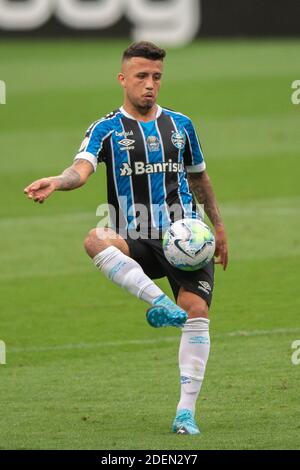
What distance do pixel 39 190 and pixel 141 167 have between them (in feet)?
3.22

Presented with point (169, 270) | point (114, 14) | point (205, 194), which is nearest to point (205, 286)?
point (169, 270)

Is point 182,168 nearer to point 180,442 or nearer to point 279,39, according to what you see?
point 180,442

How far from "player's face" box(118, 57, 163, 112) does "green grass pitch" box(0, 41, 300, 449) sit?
1.94 metres

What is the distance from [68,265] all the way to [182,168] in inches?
217

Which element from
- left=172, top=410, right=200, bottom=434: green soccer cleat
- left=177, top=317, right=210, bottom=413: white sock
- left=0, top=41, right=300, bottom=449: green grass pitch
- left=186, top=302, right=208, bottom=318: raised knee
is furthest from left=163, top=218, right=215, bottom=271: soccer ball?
left=0, top=41, right=300, bottom=449: green grass pitch

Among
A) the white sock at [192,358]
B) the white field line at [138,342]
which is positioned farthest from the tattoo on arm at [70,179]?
the white field line at [138,342]

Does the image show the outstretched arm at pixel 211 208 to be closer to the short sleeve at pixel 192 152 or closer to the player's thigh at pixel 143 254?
the short sleeve at pixel 192 152

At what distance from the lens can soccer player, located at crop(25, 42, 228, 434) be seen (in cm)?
771

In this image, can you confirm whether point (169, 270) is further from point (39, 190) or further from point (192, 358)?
point (39, 190)

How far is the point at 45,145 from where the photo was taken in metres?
20.6

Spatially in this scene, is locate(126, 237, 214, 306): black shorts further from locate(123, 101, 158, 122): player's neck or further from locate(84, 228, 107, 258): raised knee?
locate(123, 101, 158, 122): player's neck

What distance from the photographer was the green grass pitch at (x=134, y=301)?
7.99 meters
